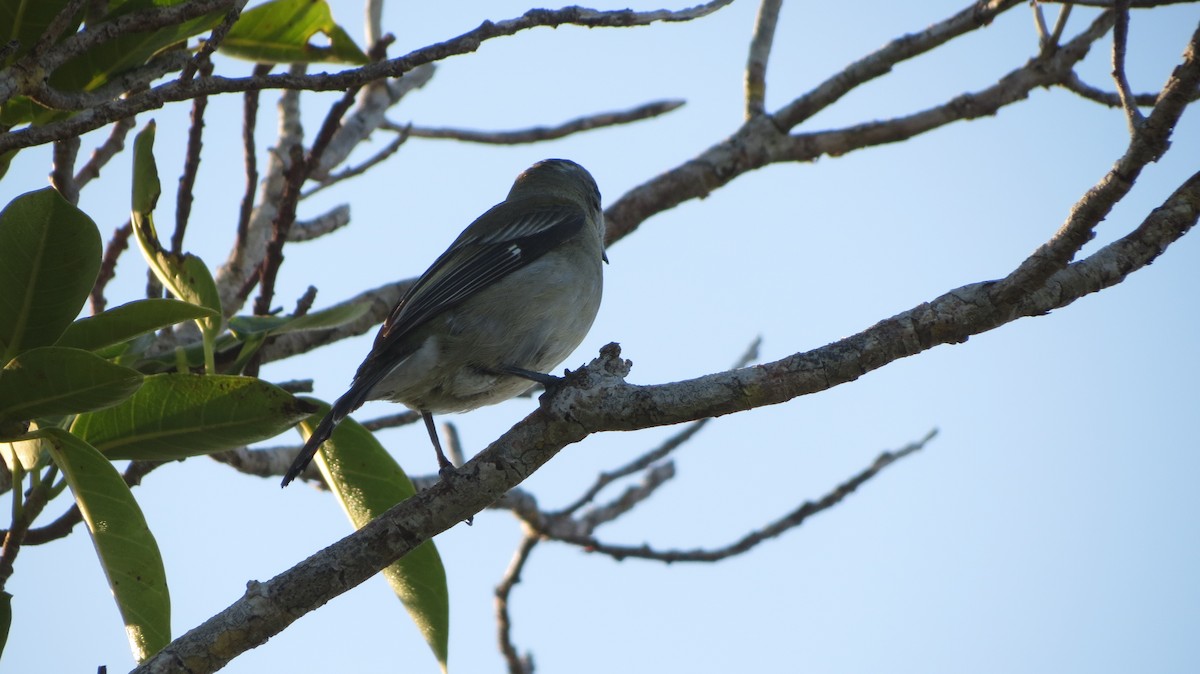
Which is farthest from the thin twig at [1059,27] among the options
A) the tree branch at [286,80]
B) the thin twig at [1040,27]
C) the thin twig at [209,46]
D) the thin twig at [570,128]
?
the thin twig at [209,46]

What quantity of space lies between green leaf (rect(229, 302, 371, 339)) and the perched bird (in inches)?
11.9

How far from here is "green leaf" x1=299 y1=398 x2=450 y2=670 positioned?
3721 mm

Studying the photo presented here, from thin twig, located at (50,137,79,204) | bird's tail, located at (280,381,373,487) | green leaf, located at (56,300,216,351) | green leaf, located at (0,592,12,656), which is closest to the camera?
green leaf, located at (56,300,216,351)

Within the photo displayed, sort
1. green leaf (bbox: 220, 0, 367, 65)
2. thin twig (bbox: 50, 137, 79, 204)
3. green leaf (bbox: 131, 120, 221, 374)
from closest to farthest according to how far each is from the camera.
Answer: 1. green leaf (bbox: 131, 120, 221, 374)
2. thin twig (bbox: 50, 137, 79, 204)
3. green leaf (bbox: 220, 0, 367, 65)

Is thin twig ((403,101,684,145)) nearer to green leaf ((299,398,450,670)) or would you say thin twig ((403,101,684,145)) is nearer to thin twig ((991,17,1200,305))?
green leaf ((299,398,450,670))

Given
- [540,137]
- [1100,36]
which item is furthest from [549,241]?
[1100,36]

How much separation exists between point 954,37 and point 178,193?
4.15 meters

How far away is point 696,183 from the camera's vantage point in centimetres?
614

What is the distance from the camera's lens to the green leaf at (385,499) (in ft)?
12.2

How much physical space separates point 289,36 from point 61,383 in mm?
2247

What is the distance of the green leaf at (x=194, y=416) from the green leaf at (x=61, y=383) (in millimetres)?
354

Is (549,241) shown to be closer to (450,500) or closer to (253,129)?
(253,129)

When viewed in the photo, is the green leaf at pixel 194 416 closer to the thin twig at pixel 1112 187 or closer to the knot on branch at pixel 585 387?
the knot on branch at pixel 585 387

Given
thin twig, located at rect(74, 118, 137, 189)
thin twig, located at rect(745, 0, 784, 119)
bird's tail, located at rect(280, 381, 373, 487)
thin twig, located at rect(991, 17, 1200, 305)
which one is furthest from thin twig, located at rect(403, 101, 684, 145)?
thin twig, located at rect(991, 17, 1200, 305)
